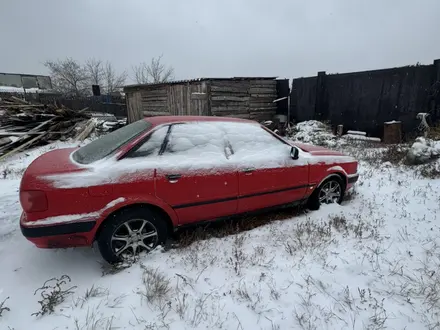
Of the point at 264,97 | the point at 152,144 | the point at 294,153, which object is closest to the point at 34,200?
the point at 152,144

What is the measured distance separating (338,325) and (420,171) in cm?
485

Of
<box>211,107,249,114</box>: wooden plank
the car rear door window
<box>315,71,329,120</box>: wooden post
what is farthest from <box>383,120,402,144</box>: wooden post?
the car rear door window

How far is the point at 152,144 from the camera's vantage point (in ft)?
9.87

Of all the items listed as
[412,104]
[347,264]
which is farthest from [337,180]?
[412,104]

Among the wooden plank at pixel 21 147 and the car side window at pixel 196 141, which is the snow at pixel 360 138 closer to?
the car side window at pixel 196 141

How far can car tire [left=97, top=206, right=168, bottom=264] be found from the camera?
2.78 m

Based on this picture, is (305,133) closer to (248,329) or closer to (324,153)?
(324,153)

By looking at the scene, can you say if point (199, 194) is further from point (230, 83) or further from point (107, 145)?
point (230, 83)

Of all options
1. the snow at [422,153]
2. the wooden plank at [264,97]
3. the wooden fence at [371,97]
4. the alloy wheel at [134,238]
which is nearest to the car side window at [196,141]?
the alloy wheel at [134,238]

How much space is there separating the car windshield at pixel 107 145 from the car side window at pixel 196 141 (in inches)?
13.5

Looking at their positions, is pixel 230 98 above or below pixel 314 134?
above

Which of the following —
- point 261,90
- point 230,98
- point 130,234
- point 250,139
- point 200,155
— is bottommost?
point 130,234

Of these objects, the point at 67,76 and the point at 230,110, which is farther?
the point at 67,76

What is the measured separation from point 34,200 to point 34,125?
37.7 feet
